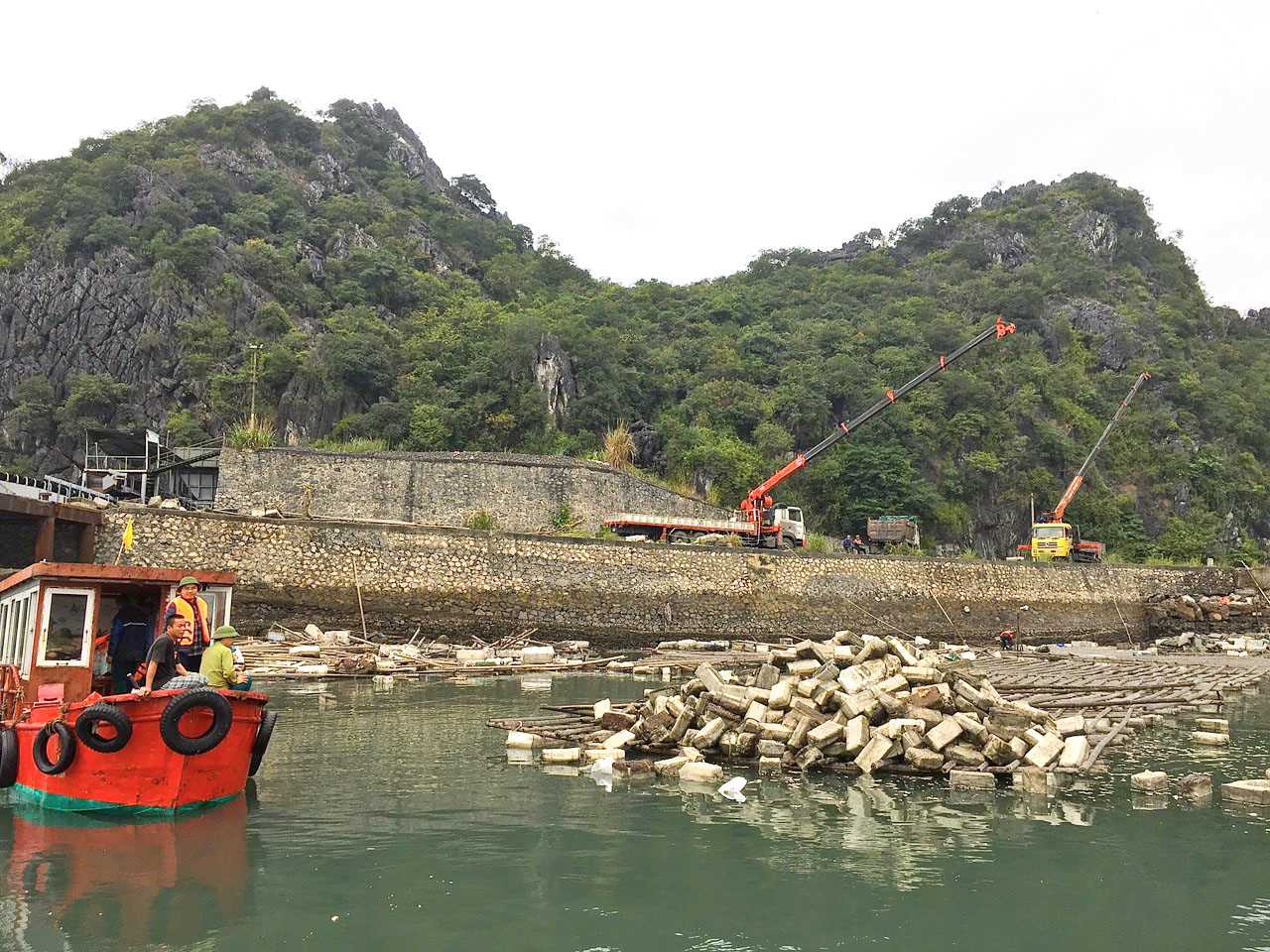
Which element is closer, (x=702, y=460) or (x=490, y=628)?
(x=490, y=628)

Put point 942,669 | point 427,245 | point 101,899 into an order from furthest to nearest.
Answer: point 427,245, point 942,669, point 101,899

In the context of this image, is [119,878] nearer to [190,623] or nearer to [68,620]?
[190,623]

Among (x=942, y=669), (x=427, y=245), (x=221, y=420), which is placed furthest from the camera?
(x=427, y=245)

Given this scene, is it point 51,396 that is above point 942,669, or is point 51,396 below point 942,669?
above

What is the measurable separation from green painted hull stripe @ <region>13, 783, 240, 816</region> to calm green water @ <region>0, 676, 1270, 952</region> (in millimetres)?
146

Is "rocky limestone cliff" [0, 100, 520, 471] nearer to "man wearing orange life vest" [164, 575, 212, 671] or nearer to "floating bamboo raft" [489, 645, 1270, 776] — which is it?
"floating bamboo raft" [489, 645, 1270, 776]

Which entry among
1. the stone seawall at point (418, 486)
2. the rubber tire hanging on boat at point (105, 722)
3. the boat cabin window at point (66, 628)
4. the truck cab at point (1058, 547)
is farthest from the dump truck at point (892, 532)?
the rubber tire hanging on boat at point (105, 722)

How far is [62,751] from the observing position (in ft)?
25.7

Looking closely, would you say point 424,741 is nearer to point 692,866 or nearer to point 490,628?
point 692,866

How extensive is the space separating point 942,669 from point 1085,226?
269 feet

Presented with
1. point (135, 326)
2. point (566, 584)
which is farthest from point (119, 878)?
point (135, 326)

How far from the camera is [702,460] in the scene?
148ft

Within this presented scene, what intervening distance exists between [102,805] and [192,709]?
1180mm

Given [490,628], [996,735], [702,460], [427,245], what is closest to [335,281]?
[427,245]
